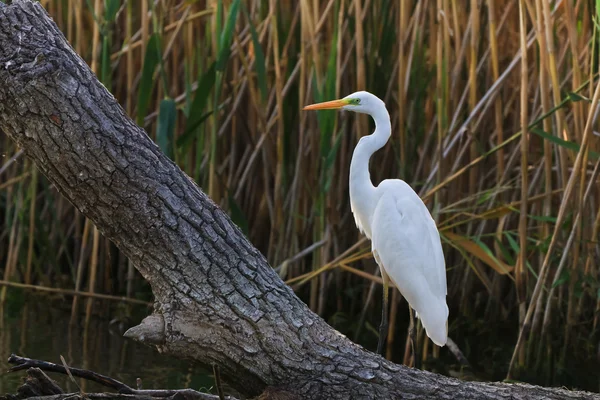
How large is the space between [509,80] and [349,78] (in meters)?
0.78

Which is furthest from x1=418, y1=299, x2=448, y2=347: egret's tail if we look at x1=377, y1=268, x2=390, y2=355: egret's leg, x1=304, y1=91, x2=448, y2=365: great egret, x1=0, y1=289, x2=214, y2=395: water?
x1=0, y1=289, x2=214, y2=395: water

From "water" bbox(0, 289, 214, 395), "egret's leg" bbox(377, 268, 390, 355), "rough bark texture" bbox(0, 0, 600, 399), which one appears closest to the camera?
"rough bark texture" bbox(0, 0, 600, 399)

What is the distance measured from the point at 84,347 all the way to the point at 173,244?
2.03 meters

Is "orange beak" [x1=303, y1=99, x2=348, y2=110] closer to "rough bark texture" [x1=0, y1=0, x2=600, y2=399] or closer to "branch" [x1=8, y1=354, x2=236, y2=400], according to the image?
"rough bark texture" [x1=0, y1=0, x2=600, y2=399]

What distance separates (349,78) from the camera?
4.18 metres

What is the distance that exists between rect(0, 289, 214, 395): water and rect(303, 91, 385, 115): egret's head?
1.14 m

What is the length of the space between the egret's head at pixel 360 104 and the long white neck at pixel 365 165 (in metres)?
0.02

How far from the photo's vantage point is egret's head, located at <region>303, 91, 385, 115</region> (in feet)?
9.72

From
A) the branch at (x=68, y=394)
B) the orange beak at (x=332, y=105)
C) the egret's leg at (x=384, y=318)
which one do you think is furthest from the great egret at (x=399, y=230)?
the branch at (x=68, y=394)

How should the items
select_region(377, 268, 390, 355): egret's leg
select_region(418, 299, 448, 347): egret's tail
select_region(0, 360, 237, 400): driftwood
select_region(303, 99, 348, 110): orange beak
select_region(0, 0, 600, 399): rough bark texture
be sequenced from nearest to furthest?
select_region(0, 0, 600, 399): rough bark texture, select_region(0, 360, 237, 400): driftwood, select_region(418, 299, 448, 347): egret's tail, select_region(303, 99, 348, 110): orange beak, select_region(377, 268, 390, 355): egret's leg

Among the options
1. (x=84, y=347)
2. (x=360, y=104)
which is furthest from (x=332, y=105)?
(x=84, y=347)

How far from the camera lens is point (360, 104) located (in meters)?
2.99

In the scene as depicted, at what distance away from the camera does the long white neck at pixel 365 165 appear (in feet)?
9.74

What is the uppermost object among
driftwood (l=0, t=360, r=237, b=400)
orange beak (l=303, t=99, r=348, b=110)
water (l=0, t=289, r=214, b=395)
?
orange beak (l=303, t=99, r=348, b=110)
